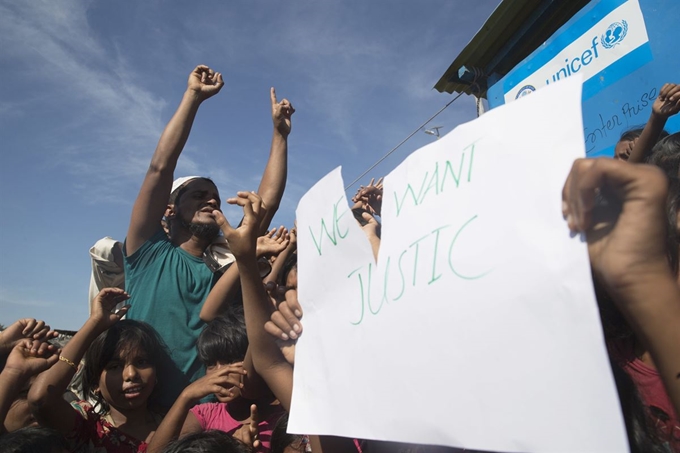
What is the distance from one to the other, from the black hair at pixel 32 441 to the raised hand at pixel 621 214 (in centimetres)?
164

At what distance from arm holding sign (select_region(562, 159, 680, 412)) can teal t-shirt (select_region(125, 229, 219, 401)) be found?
1.68m

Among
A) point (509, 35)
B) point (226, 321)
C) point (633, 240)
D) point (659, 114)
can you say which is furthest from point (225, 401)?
point (509, 35)

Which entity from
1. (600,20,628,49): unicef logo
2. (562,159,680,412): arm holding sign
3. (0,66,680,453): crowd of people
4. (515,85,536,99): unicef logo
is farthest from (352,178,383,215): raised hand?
(515,85,536,99): unicef logo

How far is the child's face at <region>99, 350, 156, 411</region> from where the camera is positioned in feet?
6.00

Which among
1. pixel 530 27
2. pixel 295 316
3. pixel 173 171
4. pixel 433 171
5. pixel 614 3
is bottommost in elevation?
pixel 295 316

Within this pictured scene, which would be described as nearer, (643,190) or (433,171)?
(643,190)

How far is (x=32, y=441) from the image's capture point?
1.43 meters

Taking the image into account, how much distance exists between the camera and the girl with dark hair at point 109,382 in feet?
5.28

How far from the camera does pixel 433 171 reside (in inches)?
32.5

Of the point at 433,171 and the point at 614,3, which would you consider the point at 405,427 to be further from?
the point at 614,3

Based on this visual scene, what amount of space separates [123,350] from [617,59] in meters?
2.98

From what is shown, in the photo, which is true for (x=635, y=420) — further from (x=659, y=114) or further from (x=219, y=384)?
(x=659, y=114)

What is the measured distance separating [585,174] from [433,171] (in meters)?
0.27

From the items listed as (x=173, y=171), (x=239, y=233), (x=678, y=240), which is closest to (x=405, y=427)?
(x=239, y=233)
